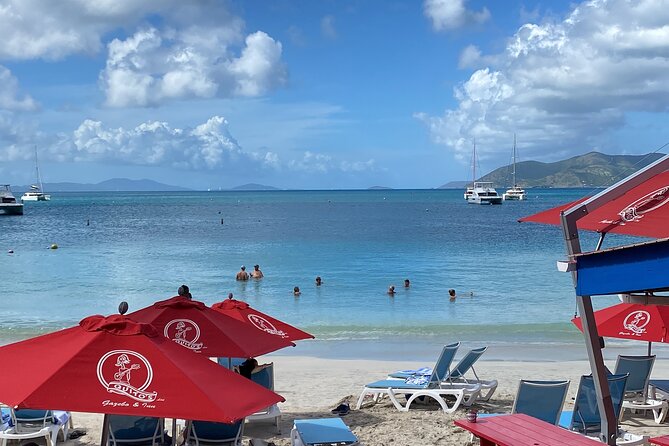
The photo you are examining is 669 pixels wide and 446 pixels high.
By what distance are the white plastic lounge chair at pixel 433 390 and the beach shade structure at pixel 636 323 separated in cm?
184

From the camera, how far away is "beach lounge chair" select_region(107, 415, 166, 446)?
756 cm

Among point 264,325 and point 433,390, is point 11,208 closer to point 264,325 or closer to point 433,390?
point 264,325

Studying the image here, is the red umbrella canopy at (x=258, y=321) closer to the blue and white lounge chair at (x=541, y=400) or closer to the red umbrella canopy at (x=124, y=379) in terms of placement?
the blue and white lounge chair at (x=541, y=400)

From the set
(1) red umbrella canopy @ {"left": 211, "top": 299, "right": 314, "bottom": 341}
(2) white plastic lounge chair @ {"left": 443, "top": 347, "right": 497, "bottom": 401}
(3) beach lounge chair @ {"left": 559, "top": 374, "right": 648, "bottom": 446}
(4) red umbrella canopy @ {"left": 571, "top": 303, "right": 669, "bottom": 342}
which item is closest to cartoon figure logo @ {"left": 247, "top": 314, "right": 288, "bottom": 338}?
(1) red umbrella canopy @ {"left": 211, "top": 299, "right": 314, "bottom": 341}

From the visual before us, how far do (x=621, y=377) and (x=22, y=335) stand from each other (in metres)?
15.8

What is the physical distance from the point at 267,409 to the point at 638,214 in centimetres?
606

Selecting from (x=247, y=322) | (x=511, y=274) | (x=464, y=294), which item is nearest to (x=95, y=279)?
(x=464, y=294)

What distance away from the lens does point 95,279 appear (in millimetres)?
33219

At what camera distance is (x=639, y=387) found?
10.4 meters

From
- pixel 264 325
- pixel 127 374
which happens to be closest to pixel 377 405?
pixel 264 325

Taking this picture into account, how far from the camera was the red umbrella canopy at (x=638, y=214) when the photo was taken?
4914 millimetres

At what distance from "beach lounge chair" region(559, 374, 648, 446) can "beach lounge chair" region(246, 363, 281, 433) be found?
11.3 feet

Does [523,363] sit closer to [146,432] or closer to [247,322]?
[247,322]

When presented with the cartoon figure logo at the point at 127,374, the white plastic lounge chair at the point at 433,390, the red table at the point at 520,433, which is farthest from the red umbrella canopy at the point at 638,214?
the white plastic lounge chair at the point at 433,390
